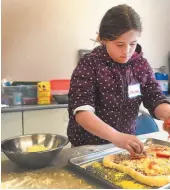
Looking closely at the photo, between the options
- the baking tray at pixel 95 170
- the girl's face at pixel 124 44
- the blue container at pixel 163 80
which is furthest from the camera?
the blue container at pixel 163 80

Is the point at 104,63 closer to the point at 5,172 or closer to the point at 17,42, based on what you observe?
the point at 5,172

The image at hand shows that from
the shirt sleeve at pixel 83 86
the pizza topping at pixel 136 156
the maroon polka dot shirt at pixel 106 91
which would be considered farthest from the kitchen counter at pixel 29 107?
the pizza topping at pixel 136 156

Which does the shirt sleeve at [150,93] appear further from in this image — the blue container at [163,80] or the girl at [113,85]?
the blue container at [163,80]

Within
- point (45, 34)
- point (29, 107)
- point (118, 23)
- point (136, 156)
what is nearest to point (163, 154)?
point (136, 156)

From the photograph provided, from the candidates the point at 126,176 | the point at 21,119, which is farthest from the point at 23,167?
the point at 21,119

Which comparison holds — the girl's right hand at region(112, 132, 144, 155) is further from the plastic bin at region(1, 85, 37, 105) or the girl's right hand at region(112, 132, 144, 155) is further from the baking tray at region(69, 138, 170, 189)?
the plastic bin at region(1, 85, 37, 105)

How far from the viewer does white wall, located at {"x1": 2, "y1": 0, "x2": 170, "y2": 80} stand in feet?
6.29

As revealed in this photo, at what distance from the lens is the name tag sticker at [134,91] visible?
40.1 inches

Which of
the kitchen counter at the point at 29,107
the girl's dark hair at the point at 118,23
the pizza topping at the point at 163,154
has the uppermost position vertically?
the girl's dark hair at the point at 118,23

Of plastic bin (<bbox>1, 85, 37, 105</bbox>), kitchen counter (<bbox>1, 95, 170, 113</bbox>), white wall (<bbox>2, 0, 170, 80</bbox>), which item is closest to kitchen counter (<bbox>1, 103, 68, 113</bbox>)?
kitchen counter (<bbox>1, 95, 170, 113</bbox>)

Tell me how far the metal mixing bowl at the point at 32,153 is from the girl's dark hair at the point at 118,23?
0.40 metres

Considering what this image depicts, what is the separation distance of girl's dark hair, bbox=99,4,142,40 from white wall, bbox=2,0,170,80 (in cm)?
113

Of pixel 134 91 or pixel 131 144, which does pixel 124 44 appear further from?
pixel 131 144

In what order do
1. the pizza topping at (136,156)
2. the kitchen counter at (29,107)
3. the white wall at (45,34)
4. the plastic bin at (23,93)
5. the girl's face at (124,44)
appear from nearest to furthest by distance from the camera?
the pizza topping at (136,156) < the girl's face at (124,44) < the kitchen counter at (29,107) < the plastic bin at (23,93) < the white wall at (45,34)
